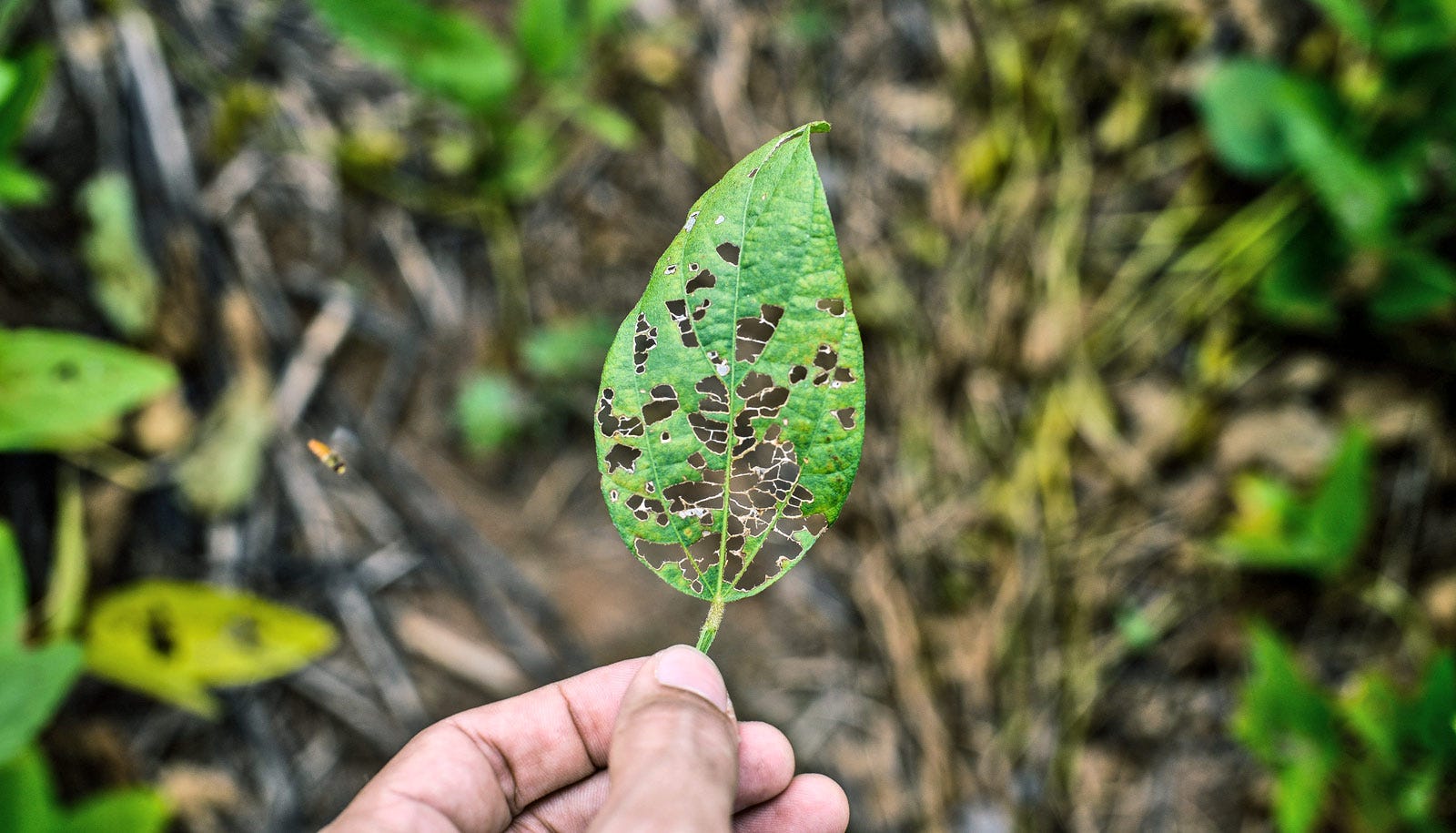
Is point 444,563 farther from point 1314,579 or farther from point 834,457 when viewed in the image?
point 1314,579

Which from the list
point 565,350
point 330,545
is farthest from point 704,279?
point 330,545

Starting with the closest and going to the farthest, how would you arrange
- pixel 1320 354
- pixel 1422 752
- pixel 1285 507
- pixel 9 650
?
pixel 9 650 < pixel 1422 752 < pixel 1285 507 < pixel 1320 354

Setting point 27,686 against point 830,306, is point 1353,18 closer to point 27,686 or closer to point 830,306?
point 830,306

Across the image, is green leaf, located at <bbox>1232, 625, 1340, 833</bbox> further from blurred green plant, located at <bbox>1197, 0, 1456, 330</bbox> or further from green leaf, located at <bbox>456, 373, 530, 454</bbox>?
green leaf, located at <bbox>456, 373, 530, 454</bbox>

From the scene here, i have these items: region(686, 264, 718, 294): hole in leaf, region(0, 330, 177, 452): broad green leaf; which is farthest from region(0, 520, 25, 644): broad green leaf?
region(686, 264, 718, 294): hole in leaf

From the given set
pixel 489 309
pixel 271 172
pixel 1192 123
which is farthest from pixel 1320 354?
pixel 271 172

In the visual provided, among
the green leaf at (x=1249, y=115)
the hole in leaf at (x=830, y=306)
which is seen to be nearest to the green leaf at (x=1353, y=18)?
the green leaf at (x=1249, y=115)
